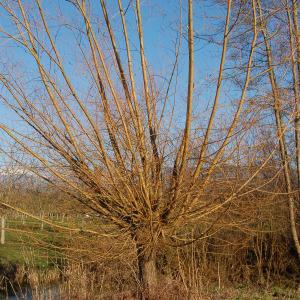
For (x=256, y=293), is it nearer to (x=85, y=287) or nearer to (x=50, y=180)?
(x=85, y=287)

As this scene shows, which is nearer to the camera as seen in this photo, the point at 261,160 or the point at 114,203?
the point at 114,203

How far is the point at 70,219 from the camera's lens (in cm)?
377

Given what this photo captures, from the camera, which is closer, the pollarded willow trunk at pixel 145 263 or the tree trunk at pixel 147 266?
the pollarded willow trunk at pixel 145 263

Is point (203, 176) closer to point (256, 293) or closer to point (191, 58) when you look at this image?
point (191, 58)

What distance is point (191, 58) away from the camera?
324 centimetres

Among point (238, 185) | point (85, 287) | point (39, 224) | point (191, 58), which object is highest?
point (191, 58)

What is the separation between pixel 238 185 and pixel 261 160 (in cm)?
38

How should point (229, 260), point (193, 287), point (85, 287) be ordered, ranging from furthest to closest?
1. point (229, 260)
2. point (85, 287)
3. point (193, 287)

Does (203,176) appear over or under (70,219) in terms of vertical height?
over

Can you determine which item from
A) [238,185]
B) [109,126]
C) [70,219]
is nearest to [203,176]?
[238,185]

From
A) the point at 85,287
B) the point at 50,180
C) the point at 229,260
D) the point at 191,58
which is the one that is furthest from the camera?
the point at 229,260

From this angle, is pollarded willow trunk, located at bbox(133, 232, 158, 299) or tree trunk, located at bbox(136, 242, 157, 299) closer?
pollarded willow trunk, located at bbox(133, 232, 158, 299)

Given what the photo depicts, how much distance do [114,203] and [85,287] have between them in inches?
120

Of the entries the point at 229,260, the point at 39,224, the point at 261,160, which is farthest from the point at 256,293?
the point at 39,224
